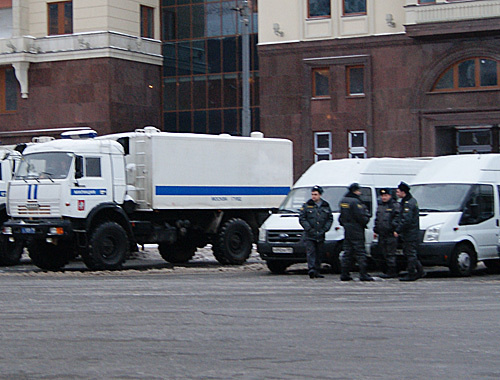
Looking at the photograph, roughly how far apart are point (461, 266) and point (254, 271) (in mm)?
4810

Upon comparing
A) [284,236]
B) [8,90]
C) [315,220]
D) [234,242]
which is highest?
[8,90]

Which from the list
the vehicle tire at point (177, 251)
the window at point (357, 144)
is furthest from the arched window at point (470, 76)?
the vehicle tire at point (177, 251)

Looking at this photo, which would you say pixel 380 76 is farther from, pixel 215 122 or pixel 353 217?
pixel 353 217

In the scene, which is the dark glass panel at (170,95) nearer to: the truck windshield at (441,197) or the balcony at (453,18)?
the balcony at (453,18)

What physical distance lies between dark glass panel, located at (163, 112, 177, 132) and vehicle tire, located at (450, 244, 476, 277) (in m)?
Result: 26.3

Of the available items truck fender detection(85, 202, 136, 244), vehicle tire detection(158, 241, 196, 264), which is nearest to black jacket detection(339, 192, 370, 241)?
truck fender detection(85, 202, 136, 244)

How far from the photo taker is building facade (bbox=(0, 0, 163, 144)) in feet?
133

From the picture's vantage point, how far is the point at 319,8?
37531mm

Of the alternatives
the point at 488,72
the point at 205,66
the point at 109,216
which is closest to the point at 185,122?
the point at 205,66

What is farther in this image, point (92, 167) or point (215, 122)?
point (215, 122)

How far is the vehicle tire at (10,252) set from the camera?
23.6m

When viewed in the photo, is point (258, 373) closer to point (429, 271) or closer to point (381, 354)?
point (381, 354)

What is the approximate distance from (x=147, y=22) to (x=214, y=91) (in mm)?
4250

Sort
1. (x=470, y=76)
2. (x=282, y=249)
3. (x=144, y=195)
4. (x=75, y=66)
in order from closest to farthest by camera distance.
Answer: (x=282, y=249), (x=144, y=195), (x=470, y=76), (x=75, y=66)
